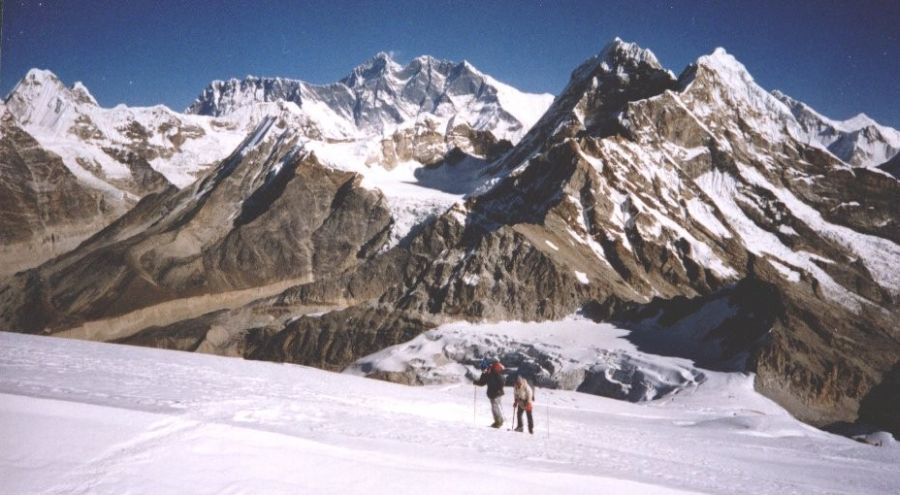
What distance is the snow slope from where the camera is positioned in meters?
5.16

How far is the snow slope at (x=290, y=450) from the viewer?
16.9 ft

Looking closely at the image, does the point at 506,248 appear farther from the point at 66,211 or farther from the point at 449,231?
the point at 66,211

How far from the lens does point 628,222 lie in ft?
309

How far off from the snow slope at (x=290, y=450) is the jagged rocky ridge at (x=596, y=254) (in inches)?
1744

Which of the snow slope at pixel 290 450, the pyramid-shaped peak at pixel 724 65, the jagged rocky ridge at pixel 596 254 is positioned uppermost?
the pyramid-shaped peak at pixel 724 65

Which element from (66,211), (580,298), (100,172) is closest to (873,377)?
(580,298)

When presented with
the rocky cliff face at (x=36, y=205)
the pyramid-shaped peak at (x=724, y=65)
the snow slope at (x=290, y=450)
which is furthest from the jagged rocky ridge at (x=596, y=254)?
the snow slope at (x=290, y=450)

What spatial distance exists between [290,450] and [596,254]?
86.4m

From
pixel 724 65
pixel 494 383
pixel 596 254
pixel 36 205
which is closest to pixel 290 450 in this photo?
pixel 494 383

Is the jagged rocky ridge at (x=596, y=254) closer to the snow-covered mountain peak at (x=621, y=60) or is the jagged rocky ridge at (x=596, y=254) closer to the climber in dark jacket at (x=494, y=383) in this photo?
the snow-covered mountain peak at (x=621, y=60)

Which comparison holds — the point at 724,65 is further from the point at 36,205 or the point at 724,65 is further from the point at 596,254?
the point at 36,205

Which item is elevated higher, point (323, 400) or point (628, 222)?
point (628, 222)

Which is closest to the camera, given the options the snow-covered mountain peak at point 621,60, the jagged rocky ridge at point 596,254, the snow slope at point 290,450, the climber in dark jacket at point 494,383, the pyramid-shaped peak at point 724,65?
the snow slope at point 290,450

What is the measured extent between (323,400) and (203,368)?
5.97 m
